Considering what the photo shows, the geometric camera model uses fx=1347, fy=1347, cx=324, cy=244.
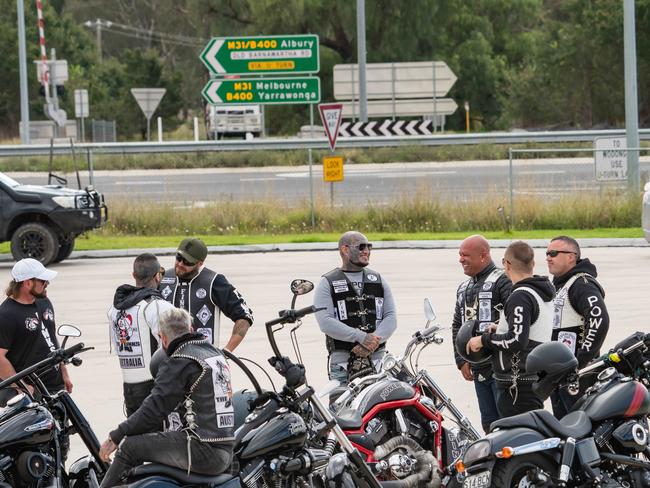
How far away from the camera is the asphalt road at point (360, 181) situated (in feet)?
95.0

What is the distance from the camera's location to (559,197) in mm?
27562

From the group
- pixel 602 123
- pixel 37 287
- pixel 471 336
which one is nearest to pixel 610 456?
pixel 471 336

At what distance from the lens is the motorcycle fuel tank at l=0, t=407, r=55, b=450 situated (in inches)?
291

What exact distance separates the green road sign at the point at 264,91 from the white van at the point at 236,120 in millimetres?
7535

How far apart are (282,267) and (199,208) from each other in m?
7.21

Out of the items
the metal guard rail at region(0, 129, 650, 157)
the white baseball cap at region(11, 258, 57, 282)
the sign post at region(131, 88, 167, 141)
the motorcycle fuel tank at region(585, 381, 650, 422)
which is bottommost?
the motorcycle fuel tank at region(585, 381, 650, 422)

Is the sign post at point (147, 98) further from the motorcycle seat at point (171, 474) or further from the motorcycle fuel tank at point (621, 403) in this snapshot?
the motorcycle seat at point (171, 474)

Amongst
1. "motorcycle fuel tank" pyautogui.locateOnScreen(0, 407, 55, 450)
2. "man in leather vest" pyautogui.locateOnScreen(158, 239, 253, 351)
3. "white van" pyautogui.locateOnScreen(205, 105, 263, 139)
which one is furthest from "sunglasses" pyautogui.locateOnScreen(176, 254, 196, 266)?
"white van" pyautogui.locateOnScreen(205, 105, 263, 139)

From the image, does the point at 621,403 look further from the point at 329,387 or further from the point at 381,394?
the point at 329,387

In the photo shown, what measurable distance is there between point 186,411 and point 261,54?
29.3m

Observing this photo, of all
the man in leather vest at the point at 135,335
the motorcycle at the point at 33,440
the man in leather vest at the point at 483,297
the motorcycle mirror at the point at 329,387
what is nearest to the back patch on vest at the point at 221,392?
the motorcycle at the point at 33,440

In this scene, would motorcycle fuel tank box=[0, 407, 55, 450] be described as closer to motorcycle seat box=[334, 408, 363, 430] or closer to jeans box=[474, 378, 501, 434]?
motorcycle seat box=[334, 408, 363, 430]

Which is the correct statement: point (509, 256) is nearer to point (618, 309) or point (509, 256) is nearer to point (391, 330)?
point (391, 330)

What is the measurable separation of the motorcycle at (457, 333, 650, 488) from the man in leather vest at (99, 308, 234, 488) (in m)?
1.32
